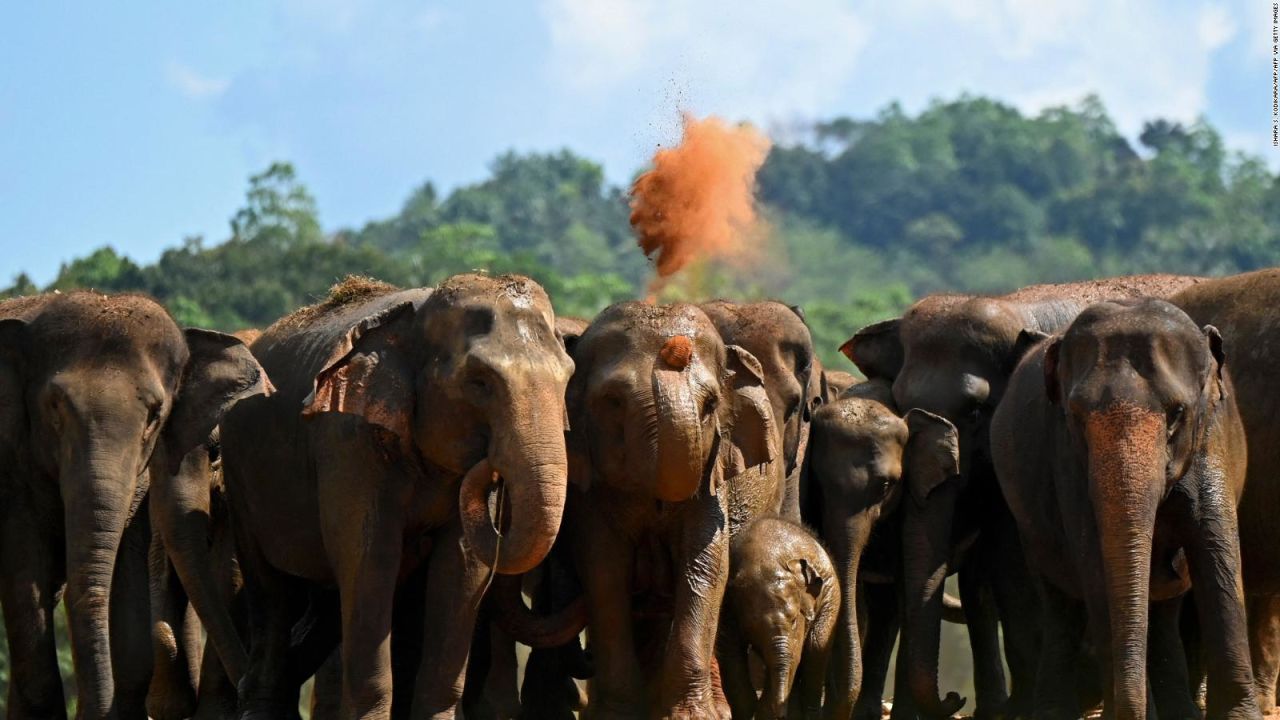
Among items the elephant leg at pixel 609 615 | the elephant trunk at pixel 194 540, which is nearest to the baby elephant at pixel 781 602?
the elephant leg at pixel 609 615

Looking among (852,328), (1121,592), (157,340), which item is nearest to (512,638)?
(157,340)

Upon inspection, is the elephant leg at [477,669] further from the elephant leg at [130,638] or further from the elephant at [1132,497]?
the elephant at [1132,497]

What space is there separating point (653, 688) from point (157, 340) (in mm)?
2585

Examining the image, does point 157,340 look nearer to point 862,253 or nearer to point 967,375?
point 967,375

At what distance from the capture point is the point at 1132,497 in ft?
31.7

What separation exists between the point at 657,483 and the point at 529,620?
1.04 meters

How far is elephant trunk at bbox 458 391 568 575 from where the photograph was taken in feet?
29.7

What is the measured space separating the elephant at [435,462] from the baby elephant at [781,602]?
135 centimetres

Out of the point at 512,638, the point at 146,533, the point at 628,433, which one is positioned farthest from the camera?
the point at 146,533

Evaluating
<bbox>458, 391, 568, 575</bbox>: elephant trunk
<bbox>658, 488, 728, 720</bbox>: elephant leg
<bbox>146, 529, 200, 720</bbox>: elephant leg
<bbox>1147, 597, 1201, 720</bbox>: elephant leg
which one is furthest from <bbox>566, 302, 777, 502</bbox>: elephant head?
<bbox>146, 529, 200, 720</bbox>: elephant leg

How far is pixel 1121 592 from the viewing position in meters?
9.66

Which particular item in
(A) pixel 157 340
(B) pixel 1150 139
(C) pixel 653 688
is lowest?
(C) pixel 653 688

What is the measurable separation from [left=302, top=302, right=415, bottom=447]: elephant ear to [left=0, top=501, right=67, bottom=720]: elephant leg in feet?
4.59

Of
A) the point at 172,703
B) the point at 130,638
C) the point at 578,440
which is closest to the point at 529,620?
the point at 578,440
